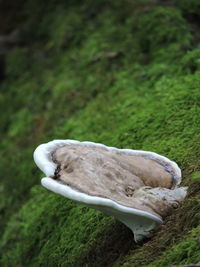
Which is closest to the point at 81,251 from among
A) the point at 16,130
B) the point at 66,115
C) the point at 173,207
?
the point at 173,207

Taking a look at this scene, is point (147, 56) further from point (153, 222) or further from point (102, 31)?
point (153, 222)

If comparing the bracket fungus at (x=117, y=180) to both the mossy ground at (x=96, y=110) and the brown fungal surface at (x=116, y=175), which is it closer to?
the brown fungal surface at (x=116, y=175)

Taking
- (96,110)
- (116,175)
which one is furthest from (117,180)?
(96,110)

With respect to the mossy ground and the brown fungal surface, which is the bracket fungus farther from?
the mossy ground

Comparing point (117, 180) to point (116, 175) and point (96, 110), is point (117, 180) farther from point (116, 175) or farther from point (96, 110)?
point (96, 110)

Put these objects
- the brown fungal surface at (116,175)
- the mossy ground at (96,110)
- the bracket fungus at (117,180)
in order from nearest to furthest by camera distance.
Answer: the bracket fungus at (117,180)
the brown fungal surface at (116,175)
the mossy ground at (96,110)

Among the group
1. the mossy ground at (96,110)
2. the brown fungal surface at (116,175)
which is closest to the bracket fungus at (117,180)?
the brown fungal surface at (116,175)

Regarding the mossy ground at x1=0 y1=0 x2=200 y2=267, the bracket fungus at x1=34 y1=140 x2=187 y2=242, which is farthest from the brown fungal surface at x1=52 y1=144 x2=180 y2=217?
the mossy ground at x1=0 y1=0 x2=200 y2=267
